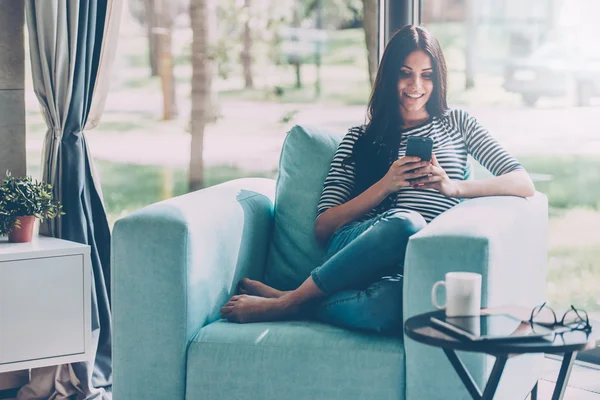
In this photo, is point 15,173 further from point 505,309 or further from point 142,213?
point 505,309

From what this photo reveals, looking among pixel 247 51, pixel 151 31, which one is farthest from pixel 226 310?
pixel 151 31

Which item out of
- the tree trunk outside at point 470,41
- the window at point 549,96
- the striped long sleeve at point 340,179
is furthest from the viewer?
the tree trunk outside at point 470,41

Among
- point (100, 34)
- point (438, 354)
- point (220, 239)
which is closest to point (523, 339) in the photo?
point (438, 354)

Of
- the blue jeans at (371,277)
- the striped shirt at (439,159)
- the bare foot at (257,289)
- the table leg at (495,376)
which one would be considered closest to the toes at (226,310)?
the bare foot at (257,289)

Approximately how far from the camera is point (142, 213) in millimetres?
2035

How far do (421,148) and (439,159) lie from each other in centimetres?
22

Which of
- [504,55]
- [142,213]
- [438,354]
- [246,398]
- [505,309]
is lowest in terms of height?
[246,398]

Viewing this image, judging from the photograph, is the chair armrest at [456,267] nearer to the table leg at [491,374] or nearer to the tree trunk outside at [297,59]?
the table leg at [491,374]

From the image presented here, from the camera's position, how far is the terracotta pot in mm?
2541

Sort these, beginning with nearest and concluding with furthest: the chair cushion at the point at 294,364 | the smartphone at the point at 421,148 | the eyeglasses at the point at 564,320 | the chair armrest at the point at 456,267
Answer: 1. the eyeglasses at the point at 564,320
2. the chair armrest at the point at 456,267
3. the chair cushion at the point at 294,364
4. the smartphone at the point at 421,148

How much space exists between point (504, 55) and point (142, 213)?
72.6 inches

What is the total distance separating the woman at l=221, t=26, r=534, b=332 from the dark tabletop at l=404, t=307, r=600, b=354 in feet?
1.32

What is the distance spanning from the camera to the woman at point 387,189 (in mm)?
1959

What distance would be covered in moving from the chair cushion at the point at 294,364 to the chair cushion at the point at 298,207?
38cm
